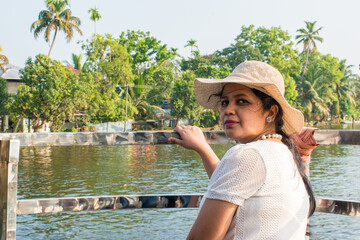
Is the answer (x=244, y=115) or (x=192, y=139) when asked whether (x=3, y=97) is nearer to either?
(x=192, y=139)

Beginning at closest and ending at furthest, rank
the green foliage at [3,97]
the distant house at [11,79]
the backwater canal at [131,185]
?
the backwater canal at [131,185] → the green foliage at [3,97] → the distant house at [11,79]

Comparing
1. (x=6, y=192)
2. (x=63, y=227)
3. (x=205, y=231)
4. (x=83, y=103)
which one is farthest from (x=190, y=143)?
(x=83, y=103)

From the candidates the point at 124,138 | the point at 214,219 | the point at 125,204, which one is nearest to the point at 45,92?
the point at 124,138

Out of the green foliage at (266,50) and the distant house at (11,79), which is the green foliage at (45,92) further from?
the green foliage at (266,50)

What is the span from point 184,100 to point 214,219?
3685 centimetres

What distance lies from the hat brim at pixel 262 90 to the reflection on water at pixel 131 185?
6.29 metres

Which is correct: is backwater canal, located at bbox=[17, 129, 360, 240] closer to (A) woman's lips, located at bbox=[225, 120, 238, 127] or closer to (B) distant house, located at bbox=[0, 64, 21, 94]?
(A) woman's lips, located at bbox=[225, 120, 238, 127]

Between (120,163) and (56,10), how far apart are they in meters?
21.9

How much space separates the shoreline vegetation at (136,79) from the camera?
25422mm

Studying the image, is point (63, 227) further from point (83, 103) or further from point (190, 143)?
point (83, 103)

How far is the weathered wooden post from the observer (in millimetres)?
1521

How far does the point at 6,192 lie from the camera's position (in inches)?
59.9

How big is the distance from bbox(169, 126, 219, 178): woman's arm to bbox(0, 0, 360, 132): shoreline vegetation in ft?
80.1

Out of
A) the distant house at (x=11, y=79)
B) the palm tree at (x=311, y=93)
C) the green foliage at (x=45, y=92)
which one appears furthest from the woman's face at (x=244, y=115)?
the palm tree at (x=311, y=93)
